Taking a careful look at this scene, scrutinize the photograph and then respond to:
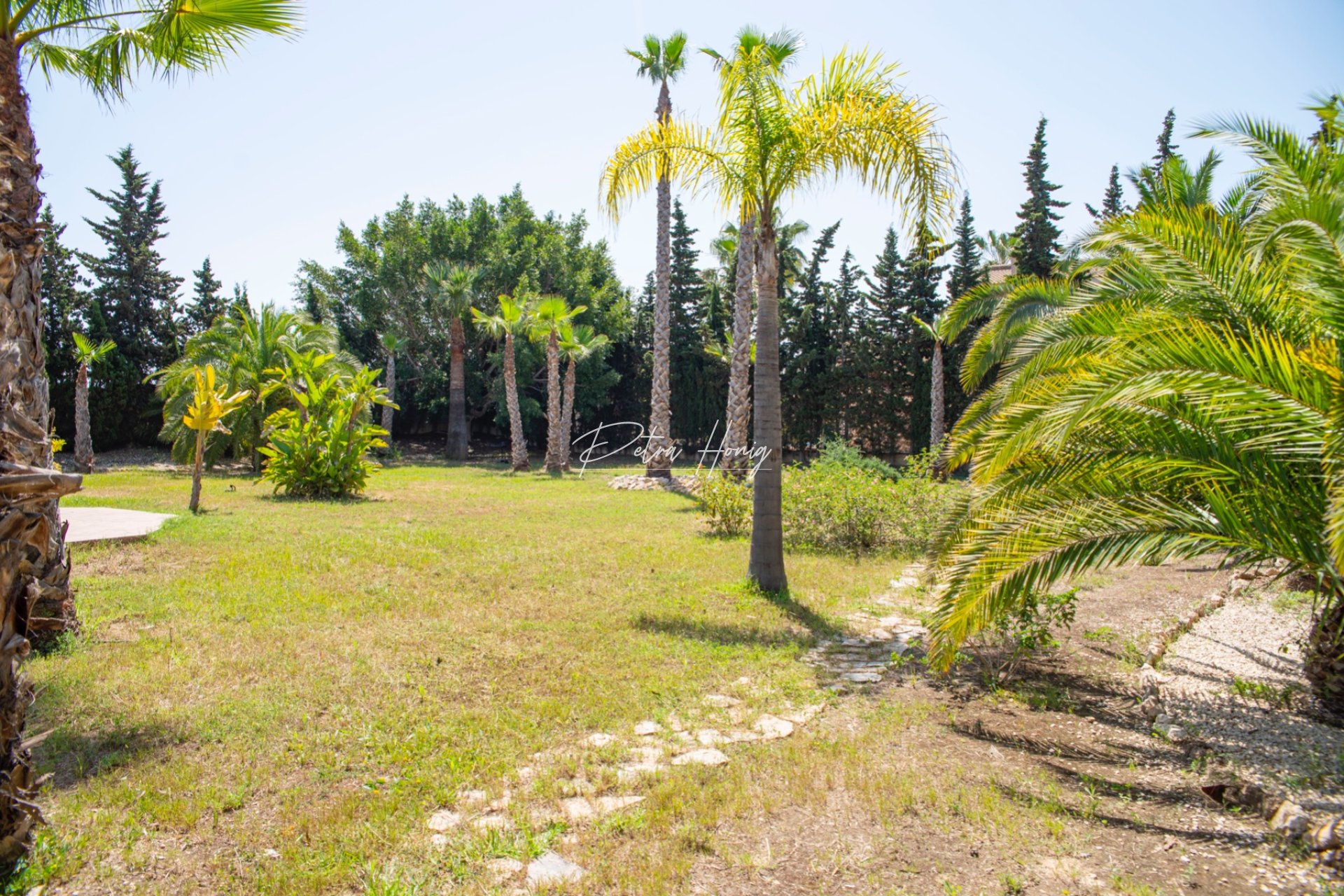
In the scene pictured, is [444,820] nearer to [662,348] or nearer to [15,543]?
[15,543]

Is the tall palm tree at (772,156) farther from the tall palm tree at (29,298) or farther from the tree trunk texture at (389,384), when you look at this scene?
the tree trunk texture at (389,384)

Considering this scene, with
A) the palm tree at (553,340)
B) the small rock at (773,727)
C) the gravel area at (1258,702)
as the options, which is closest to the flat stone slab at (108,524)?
the small rock at (773,727)

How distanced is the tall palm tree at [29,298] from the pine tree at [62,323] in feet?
72.8

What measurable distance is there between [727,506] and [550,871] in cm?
876

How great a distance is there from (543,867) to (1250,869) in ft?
9.96

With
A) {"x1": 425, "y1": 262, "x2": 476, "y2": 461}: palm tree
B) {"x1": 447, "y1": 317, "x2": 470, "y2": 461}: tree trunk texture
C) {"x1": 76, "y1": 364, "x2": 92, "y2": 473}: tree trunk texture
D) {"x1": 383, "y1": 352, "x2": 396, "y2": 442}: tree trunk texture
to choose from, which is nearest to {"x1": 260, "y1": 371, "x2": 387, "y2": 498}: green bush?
{"x1": 76, "y1": 364, "x2": 92, "y2": 473}: tree trunk texture

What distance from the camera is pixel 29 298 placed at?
4902 mm

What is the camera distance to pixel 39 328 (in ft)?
17.3

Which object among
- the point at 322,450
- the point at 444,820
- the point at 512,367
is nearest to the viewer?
the point at 444,820

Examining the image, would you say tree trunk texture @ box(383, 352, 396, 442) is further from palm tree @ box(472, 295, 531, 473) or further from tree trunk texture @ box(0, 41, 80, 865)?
tree trunk texture @ box(0, 41, 80, 865)

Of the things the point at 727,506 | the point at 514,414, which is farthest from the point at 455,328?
the point at 727,506

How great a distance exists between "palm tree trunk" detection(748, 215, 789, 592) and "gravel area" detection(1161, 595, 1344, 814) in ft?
12.0

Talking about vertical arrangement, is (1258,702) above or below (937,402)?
below

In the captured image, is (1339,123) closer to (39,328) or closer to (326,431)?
(39,328)
